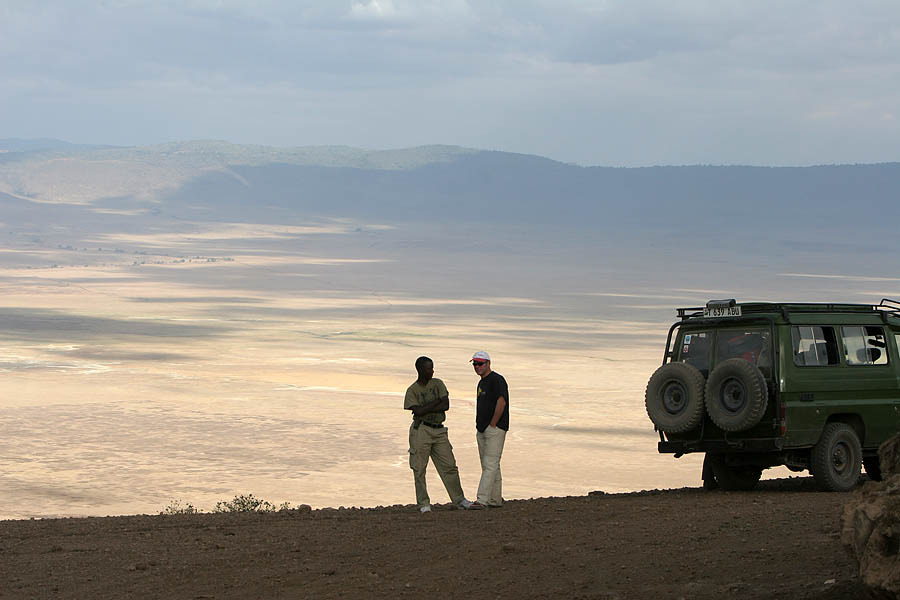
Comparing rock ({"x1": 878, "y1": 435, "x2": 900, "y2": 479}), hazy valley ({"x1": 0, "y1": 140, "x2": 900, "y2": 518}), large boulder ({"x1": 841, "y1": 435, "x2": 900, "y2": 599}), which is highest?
hazy valley ({"x1": 0, "y1": 140, "x2": 900, "y2": 518})

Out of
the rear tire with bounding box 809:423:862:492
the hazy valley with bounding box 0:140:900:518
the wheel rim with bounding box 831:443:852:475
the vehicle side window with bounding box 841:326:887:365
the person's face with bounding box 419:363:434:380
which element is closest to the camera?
the person's face with bounding box 419:363:434:380

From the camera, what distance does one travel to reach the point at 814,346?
514 inches

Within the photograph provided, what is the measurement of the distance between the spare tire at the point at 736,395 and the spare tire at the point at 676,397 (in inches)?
5.0

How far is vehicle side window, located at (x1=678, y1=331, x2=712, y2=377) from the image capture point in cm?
1311

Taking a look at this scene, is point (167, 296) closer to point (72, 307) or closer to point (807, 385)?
point (72, 307)

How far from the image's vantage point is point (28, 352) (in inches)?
2680

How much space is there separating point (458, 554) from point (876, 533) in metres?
3.70

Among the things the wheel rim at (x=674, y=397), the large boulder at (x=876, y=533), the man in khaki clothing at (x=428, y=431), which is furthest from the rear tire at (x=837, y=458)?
the large boulder at (x=876, y=533)

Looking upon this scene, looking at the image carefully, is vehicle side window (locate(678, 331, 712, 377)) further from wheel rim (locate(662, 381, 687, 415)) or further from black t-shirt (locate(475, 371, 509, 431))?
black t-shirt (locate(475, 371, 509, 431))

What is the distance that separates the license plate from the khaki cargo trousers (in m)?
3.05

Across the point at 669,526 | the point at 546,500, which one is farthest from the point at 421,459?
the point at 669,526

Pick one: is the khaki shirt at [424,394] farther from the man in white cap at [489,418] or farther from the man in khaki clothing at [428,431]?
the man in white cap at [489,418]

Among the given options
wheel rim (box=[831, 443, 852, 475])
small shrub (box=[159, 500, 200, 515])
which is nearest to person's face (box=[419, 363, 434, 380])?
small shrub (box=[159, 500, 200, 515])

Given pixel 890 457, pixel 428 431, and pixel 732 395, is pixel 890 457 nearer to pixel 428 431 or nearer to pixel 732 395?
pixel 732 395
